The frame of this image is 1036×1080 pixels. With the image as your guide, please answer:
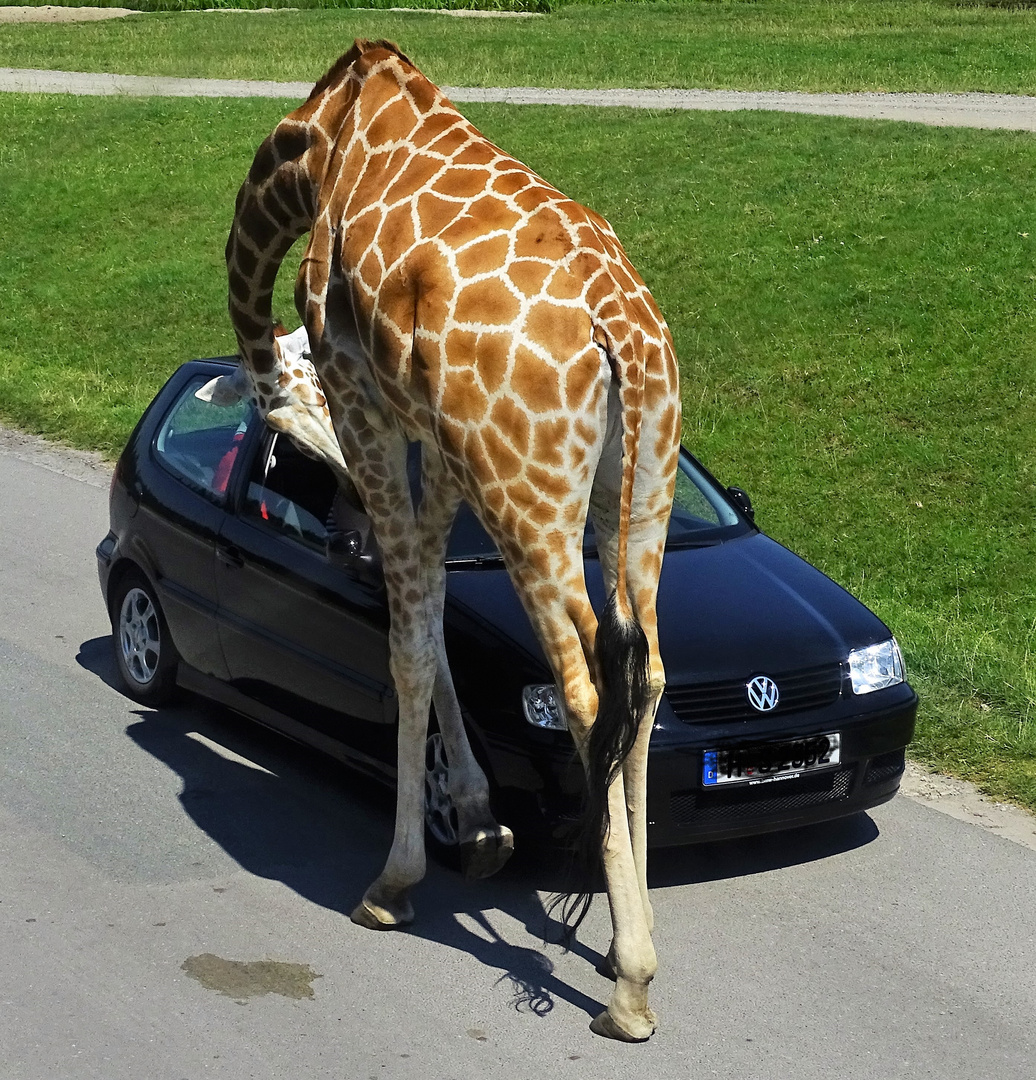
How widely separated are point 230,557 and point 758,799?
261 centimetres

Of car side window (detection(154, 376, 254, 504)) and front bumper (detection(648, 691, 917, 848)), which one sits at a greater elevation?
car side window (detection(154, 376, 254, 504))

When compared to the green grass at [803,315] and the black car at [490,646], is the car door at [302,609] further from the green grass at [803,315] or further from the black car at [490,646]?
the green grass at [803,315]

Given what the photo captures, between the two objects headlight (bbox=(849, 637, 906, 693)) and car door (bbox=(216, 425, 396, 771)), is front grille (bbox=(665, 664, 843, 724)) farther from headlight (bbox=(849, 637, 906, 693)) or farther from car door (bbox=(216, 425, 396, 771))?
car door (bbox=(216, 425, 396, 771))

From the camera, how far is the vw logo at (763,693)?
235 inches

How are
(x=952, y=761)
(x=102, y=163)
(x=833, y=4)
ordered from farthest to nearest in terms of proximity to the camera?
(x=833, y=4) < (x=102, y=163) < (x=952, y=761)

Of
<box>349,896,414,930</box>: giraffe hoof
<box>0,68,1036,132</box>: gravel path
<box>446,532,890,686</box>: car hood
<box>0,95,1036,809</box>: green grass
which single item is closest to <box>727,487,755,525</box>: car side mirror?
<box>446,532,890,686</box>: car hood

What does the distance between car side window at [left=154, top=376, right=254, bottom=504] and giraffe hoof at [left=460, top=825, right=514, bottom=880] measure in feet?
7.35

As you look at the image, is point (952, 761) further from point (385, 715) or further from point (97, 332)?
point (97, 332)

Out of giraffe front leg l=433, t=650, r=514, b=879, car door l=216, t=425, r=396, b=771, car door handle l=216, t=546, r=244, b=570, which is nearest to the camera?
giraffe front leg l=433, t=650, r=514, b=879

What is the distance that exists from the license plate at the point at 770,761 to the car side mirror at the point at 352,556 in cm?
156

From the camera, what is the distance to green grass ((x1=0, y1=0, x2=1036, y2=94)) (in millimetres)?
26062

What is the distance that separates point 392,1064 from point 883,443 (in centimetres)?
797

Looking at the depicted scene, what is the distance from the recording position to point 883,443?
39.1ft

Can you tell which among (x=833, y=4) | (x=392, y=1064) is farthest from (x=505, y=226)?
(x=833, y=4)
